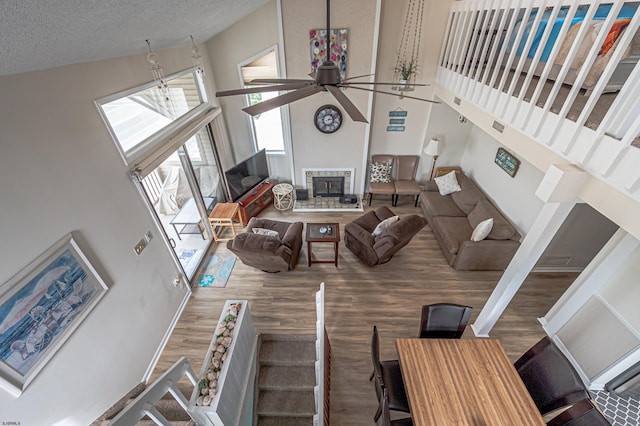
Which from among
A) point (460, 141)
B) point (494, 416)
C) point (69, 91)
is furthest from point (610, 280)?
point (69, 91)

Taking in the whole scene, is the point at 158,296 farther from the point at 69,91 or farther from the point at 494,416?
the point at 494,416

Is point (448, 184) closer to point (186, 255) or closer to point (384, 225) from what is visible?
point (384, 225)

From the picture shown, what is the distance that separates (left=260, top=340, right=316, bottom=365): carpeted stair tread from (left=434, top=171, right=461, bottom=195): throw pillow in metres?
3.83

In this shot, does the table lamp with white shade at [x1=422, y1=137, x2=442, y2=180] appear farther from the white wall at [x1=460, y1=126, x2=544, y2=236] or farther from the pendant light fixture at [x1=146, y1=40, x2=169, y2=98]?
the pendant light fixture at [x1=146, y1=40, x2=169, y2=98]

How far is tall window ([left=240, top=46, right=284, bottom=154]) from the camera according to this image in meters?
4.87

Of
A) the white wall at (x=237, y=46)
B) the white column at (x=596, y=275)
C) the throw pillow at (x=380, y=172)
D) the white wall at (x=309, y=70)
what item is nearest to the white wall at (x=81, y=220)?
the white wall at (x=237, y=46)

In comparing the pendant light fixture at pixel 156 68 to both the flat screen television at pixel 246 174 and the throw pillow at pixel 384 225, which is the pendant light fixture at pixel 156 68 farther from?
the throw pillow at pixel 384 225

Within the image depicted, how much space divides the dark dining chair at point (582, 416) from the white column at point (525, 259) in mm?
1110

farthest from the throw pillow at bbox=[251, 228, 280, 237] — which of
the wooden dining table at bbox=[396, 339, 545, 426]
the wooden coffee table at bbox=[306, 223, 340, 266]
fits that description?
the wooden dining table at bbox=[396, 339, 545, 426]

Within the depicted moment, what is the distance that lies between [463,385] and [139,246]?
3.47 m

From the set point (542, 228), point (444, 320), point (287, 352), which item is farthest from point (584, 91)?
point (287, 352)

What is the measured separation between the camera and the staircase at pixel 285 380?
278 centimetres

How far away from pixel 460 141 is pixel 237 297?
16.9 ft

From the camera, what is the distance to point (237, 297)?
13.1 ft
